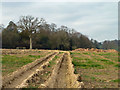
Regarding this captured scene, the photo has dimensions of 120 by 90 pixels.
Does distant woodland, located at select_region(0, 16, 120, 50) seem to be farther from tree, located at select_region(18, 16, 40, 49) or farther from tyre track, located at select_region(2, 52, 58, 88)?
tyre track, located at select_region(2, 52, 58, 88)

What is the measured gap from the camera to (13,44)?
58844mm

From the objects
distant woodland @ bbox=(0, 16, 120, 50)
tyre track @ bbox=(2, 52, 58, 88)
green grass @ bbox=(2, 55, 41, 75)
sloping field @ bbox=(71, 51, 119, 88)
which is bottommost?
sloping field @ bbox=(71, 51, 119, 88)

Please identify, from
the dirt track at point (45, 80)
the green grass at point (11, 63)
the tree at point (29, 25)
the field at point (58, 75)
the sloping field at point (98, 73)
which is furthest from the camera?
the tree at point (29, 25)

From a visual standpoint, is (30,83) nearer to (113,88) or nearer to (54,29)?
(113,88)

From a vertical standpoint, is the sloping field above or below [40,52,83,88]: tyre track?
below

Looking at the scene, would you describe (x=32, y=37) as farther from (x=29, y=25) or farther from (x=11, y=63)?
(x=11, y=63)

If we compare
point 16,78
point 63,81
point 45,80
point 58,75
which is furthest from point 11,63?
point 63,81

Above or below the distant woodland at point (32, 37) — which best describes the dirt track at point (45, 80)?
below

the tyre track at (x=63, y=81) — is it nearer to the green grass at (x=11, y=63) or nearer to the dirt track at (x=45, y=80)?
the dirt track at (x=45, y=80)

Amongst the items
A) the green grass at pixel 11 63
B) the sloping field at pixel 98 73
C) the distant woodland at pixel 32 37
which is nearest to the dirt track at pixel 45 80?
the sloping field at pixel 98 73

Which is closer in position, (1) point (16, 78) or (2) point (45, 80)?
(2) point (45, 80)

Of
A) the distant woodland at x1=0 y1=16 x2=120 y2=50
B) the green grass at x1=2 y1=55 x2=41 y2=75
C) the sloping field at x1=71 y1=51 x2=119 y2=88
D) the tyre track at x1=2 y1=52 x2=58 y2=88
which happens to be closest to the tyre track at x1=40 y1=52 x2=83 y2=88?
the sloping field at x1=71 y1=51 x2=119 y2=88

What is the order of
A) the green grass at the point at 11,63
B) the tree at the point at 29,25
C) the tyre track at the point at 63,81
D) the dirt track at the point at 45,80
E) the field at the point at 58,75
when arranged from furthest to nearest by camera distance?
1. the tree at the point at 29,25
2. the green grass at the point at 11,63
3. the field at the point at 58,75
4. the dirt track at the point at 45,80
5. the tyre track at the point at 63,81

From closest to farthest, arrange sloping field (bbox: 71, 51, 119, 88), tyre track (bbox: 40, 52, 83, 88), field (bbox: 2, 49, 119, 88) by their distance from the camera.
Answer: tyre track (bbox: 40, 52, 83, 88) → field (bbox: 2, 49, 119, 88) → sloping field (bbox: 71, 51, 119, 88)
